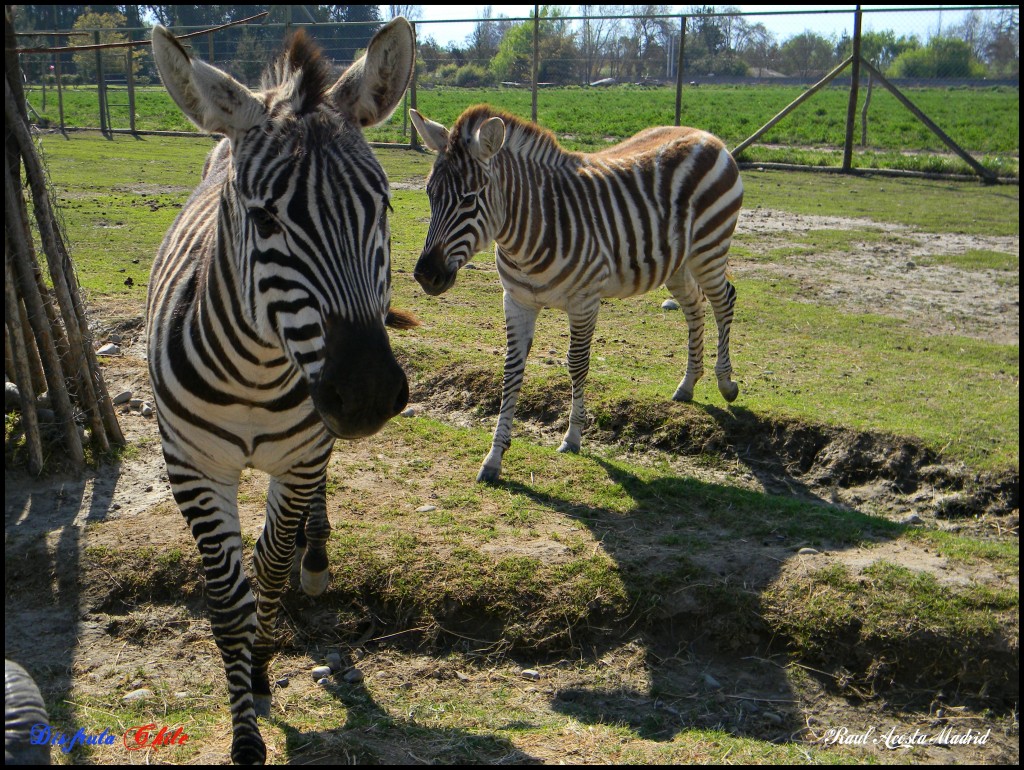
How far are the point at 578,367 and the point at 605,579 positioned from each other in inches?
81.8

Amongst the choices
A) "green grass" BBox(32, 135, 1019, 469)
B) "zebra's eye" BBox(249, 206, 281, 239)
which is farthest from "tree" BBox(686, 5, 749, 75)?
"zebra's eye" BBox(249, 206, 281, 239)

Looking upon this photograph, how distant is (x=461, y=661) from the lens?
170 inches

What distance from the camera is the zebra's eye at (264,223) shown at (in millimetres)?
2662

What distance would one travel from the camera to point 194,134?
24.5 metres

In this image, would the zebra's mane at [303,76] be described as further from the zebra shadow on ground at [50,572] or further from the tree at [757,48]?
the tree at [757,48]

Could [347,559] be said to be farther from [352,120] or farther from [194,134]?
[194,134]

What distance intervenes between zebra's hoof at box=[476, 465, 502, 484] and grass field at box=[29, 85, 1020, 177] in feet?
47.3

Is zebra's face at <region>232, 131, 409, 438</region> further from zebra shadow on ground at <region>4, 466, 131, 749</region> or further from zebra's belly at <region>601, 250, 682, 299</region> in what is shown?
zebra's belly at <region>601, 250, 682, 299</region>

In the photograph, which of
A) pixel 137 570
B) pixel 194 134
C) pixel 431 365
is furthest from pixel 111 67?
pixel 137 570

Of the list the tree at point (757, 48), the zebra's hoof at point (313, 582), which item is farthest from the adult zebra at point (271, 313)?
the tree at point (757, 48)

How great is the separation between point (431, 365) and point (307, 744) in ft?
14.0

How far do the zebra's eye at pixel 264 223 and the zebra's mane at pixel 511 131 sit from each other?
11.7 feet

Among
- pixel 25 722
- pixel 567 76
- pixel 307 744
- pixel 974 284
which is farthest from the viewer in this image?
pixel 567 76

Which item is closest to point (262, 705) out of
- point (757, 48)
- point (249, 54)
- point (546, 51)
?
point (546, 51)
